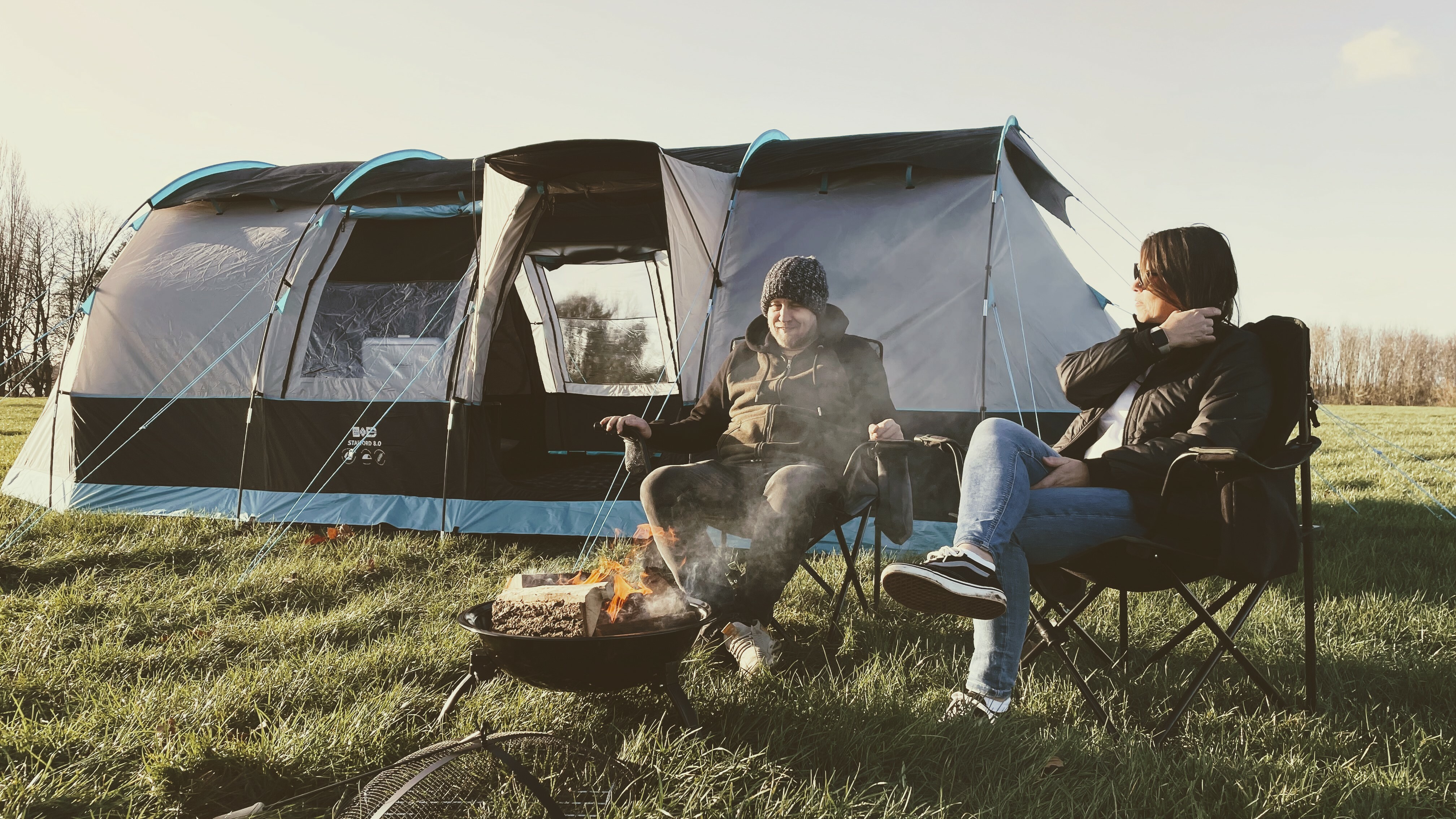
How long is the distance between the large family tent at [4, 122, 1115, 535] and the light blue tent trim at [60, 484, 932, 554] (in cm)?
1

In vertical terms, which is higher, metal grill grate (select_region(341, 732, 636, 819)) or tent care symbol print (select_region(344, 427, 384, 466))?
A: tent care symbol print (select_region(344, 427, 384, 466))

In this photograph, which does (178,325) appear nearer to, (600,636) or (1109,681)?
(600,636)

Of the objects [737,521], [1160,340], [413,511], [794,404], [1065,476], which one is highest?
[1160,340]

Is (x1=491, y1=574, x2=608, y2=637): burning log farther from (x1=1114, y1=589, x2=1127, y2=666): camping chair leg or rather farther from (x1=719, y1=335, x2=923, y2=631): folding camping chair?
(x1=1114, y1=589, x2=1127, y2=666): camping chair leg

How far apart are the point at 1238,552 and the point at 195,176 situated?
17.7 ft

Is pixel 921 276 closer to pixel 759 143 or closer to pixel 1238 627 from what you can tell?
pixel 759 143

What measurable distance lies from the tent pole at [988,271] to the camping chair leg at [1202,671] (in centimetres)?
193

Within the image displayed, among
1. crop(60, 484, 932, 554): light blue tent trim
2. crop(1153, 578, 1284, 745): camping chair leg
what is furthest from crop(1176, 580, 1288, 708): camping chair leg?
crop(60, 484, 932, 554): light blue tent trim

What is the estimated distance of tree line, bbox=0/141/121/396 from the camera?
1576cm

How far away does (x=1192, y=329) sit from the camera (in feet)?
5.96

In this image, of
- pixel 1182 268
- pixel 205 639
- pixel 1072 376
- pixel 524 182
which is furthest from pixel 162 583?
pixel 1182 268

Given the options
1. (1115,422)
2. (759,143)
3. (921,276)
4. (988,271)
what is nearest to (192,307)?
(759,143)

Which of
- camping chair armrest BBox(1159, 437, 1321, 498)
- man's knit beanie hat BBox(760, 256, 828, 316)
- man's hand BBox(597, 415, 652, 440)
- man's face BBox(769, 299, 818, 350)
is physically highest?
man's knit beanie hat BBox(760, 256, 828, 316)

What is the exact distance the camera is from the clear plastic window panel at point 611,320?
236 inches
